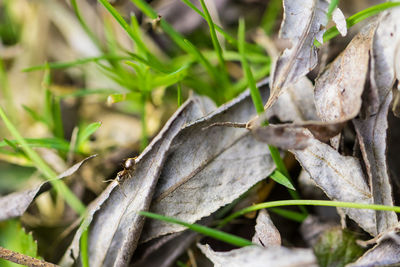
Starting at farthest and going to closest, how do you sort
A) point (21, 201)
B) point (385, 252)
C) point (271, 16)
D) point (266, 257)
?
point (271, 16), point (21, 201), point (385, 252), point (266, 257)

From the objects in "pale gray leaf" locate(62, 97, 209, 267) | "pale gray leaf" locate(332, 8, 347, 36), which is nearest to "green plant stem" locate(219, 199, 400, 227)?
"pale gray leaf" locate(62, 97, 209, 267)

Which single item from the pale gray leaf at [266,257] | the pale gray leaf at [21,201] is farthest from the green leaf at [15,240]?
the pale gray leaf at [266,257]

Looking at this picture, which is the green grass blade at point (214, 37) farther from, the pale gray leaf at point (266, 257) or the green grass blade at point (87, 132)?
the pale gray leaf at point (266, 257)

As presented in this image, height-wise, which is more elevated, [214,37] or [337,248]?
[214,37]


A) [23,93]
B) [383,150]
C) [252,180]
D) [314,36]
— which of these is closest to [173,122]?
[252,180]

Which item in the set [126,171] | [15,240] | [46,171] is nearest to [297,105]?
[126,171]

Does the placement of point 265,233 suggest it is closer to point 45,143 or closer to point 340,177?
point 340,177

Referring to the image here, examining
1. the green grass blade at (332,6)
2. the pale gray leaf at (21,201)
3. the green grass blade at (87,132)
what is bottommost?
the pale gray leaf at (21,201)
